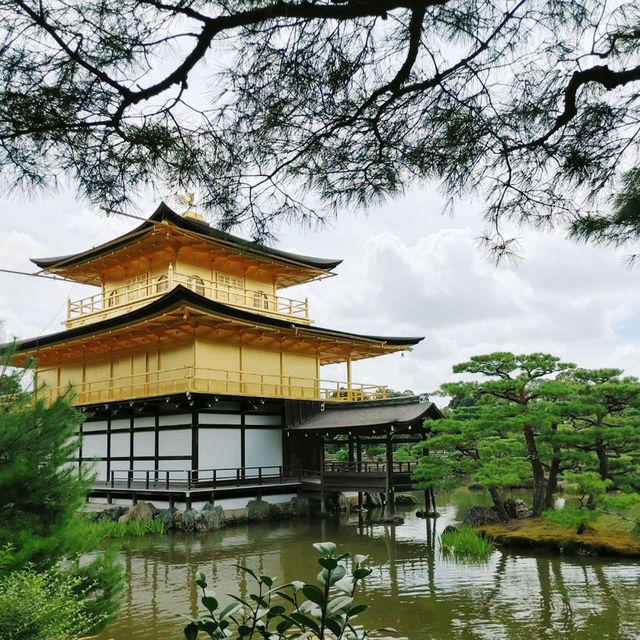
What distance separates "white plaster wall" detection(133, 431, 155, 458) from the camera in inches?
692

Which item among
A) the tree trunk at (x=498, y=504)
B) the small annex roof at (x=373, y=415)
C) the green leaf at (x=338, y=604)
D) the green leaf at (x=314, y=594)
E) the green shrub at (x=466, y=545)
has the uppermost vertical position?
the small annex roof at (x=373, y=415)

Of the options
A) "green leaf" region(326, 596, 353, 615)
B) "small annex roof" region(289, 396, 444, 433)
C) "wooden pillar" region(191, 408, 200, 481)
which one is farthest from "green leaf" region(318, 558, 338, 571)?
"wooden pillar" region(191, 408, 200, 481)

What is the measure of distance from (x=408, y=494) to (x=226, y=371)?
9.37m

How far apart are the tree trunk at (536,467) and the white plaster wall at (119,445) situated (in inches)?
451

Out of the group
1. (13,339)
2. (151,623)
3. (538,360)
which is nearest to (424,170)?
(13,339)

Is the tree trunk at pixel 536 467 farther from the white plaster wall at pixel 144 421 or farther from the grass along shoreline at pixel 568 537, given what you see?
the white plaster wall at pixel 144 421

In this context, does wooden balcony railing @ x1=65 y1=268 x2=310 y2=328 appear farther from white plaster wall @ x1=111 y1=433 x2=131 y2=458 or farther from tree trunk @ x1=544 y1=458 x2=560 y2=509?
tree trunk @ x1=544 y1=458 x2=560 y2=509

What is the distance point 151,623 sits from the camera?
7391mm

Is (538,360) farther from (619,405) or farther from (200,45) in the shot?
(200,45)

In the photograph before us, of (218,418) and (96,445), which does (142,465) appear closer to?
(96,445)

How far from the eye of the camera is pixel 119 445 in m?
18.7

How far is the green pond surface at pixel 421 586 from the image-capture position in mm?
6883

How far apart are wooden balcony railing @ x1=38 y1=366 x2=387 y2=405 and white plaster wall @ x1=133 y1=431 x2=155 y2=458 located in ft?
3.84

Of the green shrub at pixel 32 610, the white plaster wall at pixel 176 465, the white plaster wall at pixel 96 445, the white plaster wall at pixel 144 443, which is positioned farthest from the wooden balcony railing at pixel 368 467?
the green shrub at pixel 32 610
